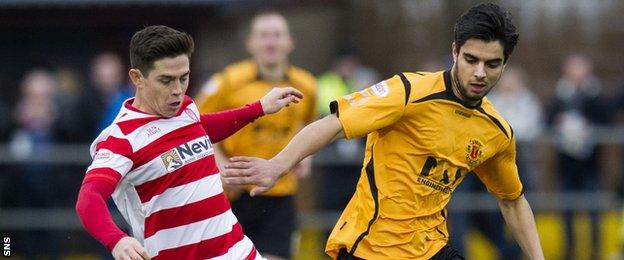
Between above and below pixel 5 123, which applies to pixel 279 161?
below

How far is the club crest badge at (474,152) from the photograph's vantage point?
6.05 metres

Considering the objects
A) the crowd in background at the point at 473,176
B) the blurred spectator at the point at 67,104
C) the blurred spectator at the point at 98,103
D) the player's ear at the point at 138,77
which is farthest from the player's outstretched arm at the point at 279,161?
the blurred spectator at the point at 67,104

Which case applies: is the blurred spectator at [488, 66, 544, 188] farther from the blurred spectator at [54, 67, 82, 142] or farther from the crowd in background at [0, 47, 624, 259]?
the blurred spectator at [54, 67, 82, 142]

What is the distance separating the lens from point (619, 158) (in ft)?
40.2

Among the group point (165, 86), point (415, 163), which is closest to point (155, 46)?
point (165, 86)

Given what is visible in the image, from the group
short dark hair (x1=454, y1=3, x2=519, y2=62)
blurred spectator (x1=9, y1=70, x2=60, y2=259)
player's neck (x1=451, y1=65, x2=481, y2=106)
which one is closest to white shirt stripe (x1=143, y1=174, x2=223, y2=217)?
player's neck (x1=451, y1=65, x2=481, y2=106)

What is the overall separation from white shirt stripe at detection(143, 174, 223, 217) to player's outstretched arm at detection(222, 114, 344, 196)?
0.83ft

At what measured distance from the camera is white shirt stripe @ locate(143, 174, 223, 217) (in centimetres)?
570

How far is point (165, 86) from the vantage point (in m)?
5.69

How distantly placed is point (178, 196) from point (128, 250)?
0.63m

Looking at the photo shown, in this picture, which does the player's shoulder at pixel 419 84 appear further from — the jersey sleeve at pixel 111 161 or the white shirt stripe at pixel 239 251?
the jersey sleeve at pixel 111 161


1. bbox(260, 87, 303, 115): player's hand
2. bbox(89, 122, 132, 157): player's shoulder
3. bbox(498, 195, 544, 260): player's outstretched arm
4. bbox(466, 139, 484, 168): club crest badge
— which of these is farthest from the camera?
bbox(498, 195, 544, 260): player's outstretched arm

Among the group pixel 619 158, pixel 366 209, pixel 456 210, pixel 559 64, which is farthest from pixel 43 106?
pixel 559 64

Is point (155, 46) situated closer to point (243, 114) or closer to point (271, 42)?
point (243, 114)
